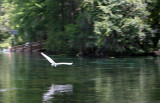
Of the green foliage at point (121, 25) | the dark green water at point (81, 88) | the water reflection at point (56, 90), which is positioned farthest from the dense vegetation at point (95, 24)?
the water reflection at point (56, 90)

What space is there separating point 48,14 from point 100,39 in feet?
34.8

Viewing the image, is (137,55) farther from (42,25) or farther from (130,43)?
(42,25)

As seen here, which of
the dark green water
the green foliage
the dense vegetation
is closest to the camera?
the dark green water

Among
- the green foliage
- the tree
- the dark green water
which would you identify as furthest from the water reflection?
the tree

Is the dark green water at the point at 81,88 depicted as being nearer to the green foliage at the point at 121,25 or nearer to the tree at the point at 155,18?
the green foliage at the point at 121,25

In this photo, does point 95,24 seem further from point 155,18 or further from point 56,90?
point 56,90

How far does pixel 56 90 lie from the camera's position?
16078mm

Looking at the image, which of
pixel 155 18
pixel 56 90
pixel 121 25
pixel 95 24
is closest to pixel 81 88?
pixel 56 90

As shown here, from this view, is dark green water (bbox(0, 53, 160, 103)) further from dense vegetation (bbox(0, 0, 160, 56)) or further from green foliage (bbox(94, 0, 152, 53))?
dense vegetation (bbox(0, 0, 160, 56))

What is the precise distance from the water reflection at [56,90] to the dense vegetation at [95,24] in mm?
18980

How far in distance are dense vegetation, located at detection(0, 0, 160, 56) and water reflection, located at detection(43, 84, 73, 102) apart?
19.0 metres

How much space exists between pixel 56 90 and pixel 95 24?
69.0 ft

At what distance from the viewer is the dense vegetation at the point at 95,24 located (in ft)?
121

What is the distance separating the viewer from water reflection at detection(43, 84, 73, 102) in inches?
566
